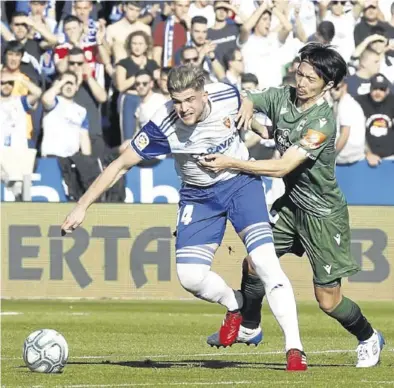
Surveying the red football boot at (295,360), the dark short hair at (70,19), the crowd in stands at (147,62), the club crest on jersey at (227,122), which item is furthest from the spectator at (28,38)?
the red football boot at (295,360)

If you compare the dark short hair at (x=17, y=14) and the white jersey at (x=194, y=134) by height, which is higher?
the white jersey at (x=194, y=134)

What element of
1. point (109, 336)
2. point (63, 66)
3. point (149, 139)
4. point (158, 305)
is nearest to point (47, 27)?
point (63, 66)

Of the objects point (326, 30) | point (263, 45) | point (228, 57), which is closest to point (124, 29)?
point (228, 57)

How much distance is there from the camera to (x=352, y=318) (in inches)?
396

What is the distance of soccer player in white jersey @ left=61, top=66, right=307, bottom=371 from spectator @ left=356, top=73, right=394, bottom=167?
33.3 ft

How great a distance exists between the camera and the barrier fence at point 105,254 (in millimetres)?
17922

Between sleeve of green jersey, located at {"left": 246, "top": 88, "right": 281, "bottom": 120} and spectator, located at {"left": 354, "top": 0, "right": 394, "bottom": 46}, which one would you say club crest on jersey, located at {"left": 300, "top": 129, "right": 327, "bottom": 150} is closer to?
sleeve of green jersey, located at {"left": 246, "top": 88, "right": 281, "bottom": 120}

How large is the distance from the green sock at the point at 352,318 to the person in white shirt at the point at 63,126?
1046 centimetres

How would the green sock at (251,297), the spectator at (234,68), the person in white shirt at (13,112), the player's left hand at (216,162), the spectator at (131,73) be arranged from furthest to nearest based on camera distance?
the spectator at (234,68)
the spectator at (131,73)
the person in white shirt at (13,112)
the green sock at (251,297)
the player's left hand at (216,162)

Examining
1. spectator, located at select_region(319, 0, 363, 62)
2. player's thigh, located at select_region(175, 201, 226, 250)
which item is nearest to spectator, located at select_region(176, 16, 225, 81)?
spectator, located at select_region(319, 0, 363, 62)

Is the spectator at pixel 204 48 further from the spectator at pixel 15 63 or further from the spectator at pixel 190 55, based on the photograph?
the spectator at pixel 15 63

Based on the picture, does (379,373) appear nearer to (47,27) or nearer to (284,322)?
(284,322)

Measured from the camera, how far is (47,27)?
21.2 metres

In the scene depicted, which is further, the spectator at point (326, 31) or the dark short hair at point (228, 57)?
the dark short hair at point (228, 57)
